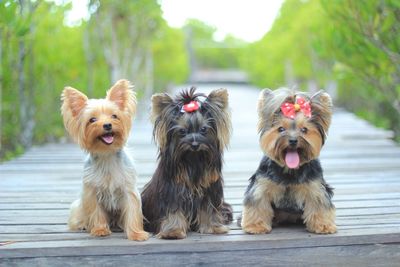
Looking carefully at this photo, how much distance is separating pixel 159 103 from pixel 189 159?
395mm

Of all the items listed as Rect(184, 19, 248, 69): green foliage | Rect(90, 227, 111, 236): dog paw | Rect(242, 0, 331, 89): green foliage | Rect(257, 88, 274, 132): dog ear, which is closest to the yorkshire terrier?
Rect(257, 88, 274, 132): dog ear

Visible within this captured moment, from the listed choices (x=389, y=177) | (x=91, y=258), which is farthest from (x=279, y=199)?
(x=389, y=177)

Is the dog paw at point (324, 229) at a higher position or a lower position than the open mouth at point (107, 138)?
lower

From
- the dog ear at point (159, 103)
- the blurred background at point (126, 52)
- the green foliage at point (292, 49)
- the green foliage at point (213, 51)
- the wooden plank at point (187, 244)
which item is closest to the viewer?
the wooden plank at point (187, 244)

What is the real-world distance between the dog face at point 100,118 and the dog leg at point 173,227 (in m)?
0.55

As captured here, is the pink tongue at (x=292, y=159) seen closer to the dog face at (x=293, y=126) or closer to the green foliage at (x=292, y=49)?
the dog face at (x=293, y=126)

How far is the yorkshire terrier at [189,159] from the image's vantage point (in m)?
3.38

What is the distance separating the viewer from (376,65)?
23.7ft

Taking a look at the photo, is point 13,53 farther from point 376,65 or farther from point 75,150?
point 376,65

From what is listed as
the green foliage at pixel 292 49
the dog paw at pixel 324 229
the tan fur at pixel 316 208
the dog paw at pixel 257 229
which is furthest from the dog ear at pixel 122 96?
the green foliage at pixel 292 49

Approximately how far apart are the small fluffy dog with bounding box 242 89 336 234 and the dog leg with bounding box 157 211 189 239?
410 millimetres

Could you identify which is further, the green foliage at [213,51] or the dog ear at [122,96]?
the green foliage at [213,51]

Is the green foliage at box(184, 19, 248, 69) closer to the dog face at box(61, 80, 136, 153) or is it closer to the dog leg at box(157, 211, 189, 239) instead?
the dog face at box(61, 80, 136, 153)

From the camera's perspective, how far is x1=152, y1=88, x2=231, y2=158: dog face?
3367 mm
